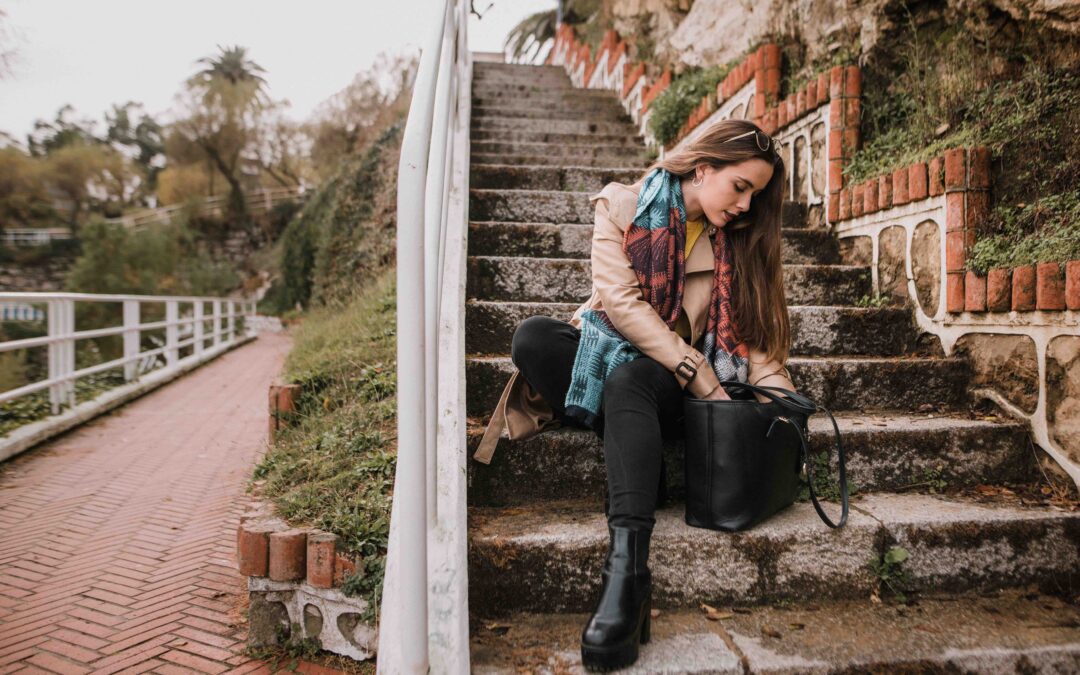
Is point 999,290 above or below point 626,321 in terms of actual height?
above

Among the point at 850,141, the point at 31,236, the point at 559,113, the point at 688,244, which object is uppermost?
the point at 31,236

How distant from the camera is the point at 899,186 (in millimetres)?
2545

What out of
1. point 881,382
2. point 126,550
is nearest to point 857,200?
point 881,382

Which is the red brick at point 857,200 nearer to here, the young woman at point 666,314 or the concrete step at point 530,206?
the young woman at point 666,314

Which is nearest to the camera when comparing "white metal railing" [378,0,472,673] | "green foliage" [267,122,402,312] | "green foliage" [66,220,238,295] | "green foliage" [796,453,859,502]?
"white metal railing" [378,0,472,673]

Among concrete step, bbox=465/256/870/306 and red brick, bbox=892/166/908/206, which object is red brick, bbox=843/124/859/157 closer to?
red brick, bbox=892/166/908/206

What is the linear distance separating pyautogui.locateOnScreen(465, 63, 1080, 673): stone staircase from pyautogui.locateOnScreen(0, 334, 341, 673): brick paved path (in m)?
0.83

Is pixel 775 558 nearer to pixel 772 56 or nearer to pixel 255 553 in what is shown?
pixel 255 553

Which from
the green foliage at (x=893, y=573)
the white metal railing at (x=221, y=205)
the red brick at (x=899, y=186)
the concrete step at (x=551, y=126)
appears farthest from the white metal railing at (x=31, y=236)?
the green foliage at (x=893, y=573)

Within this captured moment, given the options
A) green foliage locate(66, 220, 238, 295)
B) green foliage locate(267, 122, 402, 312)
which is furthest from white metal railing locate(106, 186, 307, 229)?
green foliage locate(267, 122, 402, 312)

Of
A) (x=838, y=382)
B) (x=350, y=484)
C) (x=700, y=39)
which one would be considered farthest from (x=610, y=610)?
(x=700, y=39)

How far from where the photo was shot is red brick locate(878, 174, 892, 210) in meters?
2.61

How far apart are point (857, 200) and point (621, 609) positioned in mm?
2240

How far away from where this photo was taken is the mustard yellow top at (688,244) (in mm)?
1878
